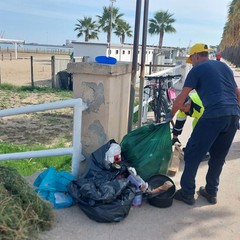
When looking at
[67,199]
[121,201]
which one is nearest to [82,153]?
[67,199]

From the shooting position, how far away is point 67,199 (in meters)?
3.05

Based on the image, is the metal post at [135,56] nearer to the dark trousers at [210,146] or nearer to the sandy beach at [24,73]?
the dark trousers at [210,146]

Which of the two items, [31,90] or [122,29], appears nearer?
[31,90]

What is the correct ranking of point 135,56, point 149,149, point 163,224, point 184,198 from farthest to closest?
1. point 135,56
2. point 149,149
3. point 184,198
4. point 163,224

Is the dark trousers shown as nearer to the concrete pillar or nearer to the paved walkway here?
the paved walkway

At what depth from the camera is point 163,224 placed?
112 inches

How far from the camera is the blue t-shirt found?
117 inches

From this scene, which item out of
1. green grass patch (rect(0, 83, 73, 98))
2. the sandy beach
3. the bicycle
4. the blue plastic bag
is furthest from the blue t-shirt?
the sandy beach

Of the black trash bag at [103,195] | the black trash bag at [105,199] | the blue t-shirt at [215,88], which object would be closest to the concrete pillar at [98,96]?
the black trash bag at [103,195]

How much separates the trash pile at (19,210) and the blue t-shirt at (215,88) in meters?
1.79

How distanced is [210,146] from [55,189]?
163 cm

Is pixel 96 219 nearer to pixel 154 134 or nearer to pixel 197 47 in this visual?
pixel 154 134

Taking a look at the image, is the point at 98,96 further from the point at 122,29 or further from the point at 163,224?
the point at 122,29

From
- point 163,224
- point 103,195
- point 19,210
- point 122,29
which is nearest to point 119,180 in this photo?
point 103,195
